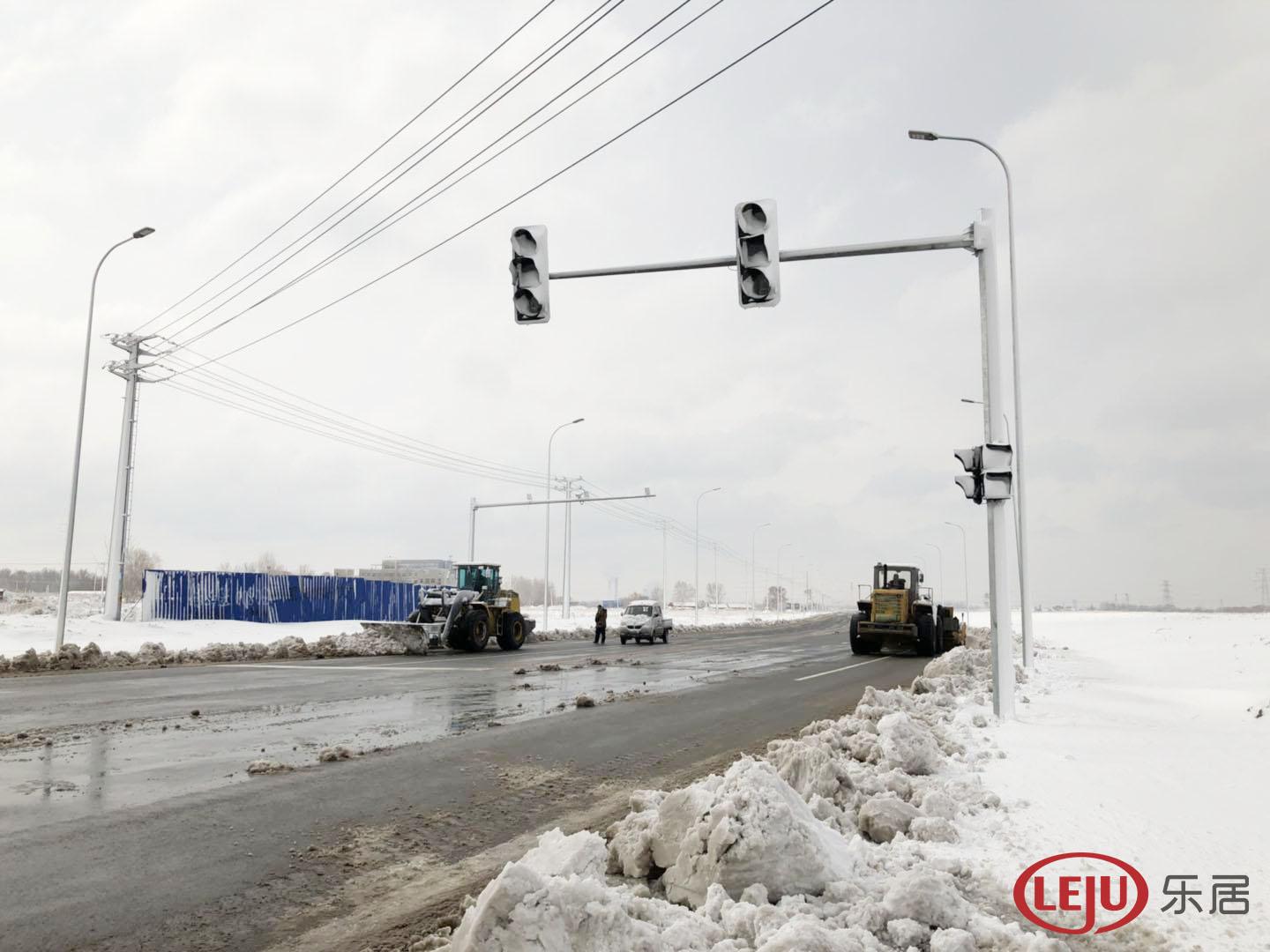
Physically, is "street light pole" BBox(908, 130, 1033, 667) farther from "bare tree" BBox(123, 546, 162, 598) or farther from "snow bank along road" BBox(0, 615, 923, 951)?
"bare tree" BBox(123, 546, 162, 598)

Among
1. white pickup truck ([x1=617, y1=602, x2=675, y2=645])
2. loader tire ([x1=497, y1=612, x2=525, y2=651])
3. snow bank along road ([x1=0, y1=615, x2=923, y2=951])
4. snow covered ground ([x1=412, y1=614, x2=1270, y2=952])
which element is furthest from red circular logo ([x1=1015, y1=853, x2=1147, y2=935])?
white pickup truck ([x1=617, y1=602, x2=675, y2=645])

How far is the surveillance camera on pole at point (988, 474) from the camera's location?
942 cm

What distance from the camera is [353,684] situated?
1533 centimetres

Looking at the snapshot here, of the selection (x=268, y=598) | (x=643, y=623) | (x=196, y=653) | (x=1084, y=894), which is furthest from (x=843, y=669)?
(x=268, y=598)

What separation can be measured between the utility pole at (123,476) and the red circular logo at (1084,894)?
32681mm

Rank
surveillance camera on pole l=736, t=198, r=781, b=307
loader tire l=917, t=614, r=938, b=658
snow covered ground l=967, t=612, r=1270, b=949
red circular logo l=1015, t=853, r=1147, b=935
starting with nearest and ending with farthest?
red circular logo l=1015, t=853, r=1147, b=935 → snow covered ground l=967, t=612, r=1270, b=949 → surveillance camera on pole l=736, t=198, r=781, b=307 → loader tire l=917, t=614, r=938, b=658

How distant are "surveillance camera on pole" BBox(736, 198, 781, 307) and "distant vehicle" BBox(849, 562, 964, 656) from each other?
19495 mm

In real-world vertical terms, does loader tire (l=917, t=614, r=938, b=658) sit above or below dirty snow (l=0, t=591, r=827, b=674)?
above

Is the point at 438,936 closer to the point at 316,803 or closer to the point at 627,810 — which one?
the point at 627,810

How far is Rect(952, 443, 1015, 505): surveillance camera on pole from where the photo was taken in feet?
Answer: 30.9

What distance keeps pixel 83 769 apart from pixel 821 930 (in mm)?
7198

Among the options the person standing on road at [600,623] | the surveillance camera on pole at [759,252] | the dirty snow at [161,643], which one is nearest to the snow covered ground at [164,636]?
the dirty snow at [161,643]

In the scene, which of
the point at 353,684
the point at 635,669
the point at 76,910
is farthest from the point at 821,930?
the point at 635,669

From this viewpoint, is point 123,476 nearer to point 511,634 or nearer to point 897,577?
point 511,634
